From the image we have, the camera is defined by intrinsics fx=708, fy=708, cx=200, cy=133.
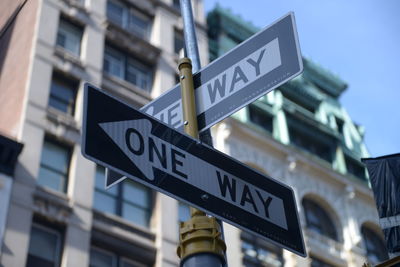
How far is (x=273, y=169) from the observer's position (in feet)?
99.1

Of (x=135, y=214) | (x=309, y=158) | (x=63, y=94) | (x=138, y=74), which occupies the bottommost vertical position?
(x=135, y=214)

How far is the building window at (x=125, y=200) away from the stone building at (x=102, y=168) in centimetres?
4

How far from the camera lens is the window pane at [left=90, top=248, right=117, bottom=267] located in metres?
20.7

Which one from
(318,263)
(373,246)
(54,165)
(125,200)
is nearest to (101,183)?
(125,200)

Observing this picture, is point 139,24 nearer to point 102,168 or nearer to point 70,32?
point 70,32

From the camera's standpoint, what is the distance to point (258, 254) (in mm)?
26125

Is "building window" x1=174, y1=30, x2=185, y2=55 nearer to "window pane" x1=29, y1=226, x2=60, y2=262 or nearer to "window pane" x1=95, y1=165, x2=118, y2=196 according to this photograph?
"window pane" x1=95, y1=165, x2=118, y2=196

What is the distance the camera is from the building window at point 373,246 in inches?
1257

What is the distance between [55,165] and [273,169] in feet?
Answer: 36.9

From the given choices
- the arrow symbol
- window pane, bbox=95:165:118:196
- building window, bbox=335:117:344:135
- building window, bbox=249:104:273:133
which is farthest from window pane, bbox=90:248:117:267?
building window, bbox=335:117:344:135

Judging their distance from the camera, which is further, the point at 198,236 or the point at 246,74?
the point at 246,74

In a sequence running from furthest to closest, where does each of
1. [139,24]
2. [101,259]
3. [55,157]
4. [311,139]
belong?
1. [311,139]
2. [139,24]
3. [55,157]
4. [101,259]

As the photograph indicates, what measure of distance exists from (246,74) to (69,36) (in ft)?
69.5

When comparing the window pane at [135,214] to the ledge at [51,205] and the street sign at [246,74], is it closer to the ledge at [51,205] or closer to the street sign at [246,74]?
the ledge at [51,205]
